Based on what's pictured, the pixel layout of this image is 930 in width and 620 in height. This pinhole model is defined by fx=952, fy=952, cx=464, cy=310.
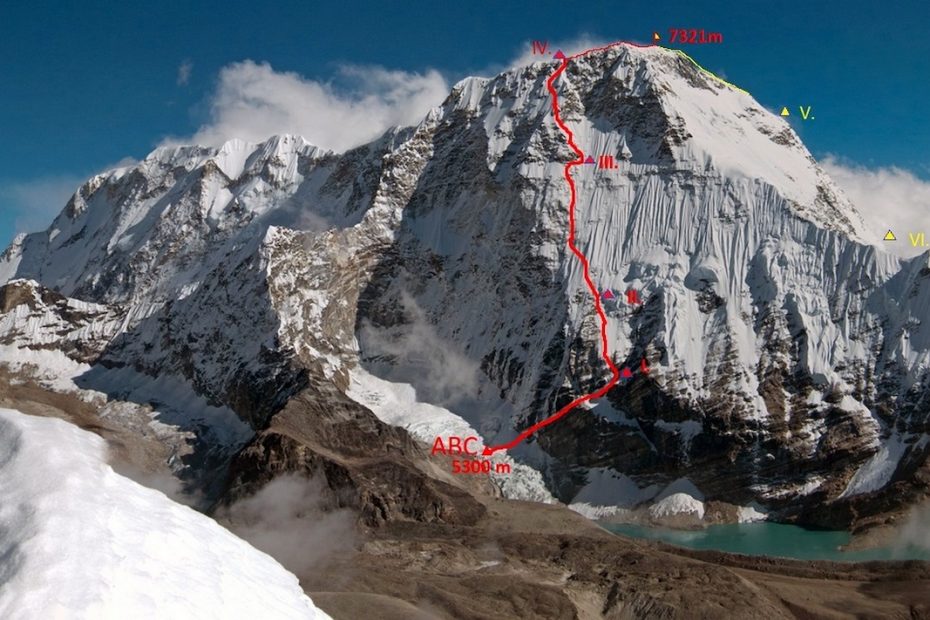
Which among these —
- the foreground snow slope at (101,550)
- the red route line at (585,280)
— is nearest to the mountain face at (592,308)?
the red route line at (585,280)

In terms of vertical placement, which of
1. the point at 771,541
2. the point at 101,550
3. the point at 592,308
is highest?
the point at 592,308

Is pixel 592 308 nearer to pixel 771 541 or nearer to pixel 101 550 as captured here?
pixel 771 541

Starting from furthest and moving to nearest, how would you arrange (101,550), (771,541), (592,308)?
1. (592,308)
2. (771,541)
3. (101,550)

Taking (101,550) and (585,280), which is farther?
(585,280)

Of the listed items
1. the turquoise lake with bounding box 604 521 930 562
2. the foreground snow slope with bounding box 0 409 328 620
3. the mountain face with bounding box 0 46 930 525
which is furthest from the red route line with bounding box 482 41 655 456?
the foreground snow slope with bounding box 0 409 328 620

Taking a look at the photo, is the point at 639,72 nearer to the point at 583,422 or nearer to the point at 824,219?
the point at 824,219

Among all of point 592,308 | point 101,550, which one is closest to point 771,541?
point 592,308

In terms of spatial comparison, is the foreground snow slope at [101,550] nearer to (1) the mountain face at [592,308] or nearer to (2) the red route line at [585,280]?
(1) the mountain face at [592,308]
